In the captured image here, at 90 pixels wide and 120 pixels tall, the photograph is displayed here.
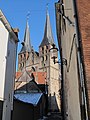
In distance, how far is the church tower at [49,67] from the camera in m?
59.5

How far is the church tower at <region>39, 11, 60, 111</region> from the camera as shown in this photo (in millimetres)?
59513

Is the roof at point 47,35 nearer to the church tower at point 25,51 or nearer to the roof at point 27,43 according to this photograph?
the roof at point 27,43

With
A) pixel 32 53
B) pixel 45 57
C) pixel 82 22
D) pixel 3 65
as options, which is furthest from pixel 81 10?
pixel 32 53

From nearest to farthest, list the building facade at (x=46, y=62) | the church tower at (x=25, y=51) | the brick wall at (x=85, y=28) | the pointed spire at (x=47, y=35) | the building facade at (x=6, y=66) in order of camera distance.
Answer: the brick wall at (x=85, y=28), the building facade at (x=6, y=66), the building facade at (x=46, y=62), the pointed spire at (x=47, y=35), the church tower at (x=25, y=51)

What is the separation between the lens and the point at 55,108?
5650 cm

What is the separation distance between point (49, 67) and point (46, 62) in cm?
295

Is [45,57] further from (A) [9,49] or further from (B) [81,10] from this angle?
(B) [81,10]

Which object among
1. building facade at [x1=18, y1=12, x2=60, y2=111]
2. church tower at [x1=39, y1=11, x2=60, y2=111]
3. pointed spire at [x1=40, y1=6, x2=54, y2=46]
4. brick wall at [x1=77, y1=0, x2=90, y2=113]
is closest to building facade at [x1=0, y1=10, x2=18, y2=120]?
brick wall at [x1=77, y1=0, x2=90, y2=113]

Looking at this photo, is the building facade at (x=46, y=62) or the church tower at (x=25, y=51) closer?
the building facade at (x=46, y=62)

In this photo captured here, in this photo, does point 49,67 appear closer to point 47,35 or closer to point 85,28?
point 47,35

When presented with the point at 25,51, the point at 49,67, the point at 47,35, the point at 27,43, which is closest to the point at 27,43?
the point at 27,43

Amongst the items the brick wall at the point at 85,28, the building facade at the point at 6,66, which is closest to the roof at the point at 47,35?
the building facade at the point at 6,66

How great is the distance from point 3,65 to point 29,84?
34481 mm

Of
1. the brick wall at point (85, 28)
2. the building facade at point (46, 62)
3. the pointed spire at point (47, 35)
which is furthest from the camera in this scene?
the pointed spire at point (47, 35)
